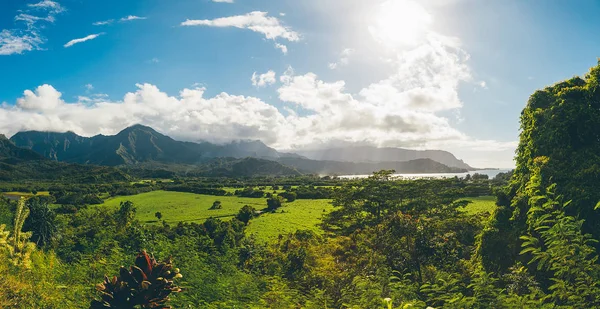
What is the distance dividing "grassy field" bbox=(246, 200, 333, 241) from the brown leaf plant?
55447mm

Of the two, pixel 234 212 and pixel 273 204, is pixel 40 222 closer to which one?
pixel 234 212

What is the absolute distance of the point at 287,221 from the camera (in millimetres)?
77750

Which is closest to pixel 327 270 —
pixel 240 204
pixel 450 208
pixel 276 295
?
pixel 276 295

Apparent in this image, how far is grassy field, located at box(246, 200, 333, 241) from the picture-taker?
66.0 m

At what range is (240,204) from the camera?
10862cm

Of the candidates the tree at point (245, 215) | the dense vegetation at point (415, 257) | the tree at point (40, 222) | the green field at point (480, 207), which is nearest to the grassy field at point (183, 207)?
the tree at point (245, 215)

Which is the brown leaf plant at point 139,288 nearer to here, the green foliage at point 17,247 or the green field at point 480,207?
the green foliage at point 17,247

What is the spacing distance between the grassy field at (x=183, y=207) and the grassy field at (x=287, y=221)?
36.6 ft

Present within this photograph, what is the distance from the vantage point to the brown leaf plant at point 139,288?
12.5ft

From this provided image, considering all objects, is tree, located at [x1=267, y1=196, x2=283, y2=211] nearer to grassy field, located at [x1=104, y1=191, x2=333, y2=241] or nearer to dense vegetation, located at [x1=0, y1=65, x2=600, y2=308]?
grassy field, located at [x1=104, y1=191, x2=333, y2=241]

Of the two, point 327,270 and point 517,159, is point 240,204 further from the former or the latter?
point 517,159

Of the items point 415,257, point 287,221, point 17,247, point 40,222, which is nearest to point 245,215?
point 287,221

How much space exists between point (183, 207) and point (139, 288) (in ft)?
351

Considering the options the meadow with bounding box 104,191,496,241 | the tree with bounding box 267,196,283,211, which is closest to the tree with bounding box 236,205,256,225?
the meadow with bounding box 104,191,496,241
